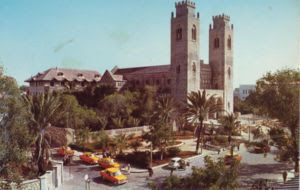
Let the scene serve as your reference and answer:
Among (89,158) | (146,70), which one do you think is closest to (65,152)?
(89,158)

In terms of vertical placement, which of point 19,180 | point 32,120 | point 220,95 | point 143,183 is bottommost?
point 143,183

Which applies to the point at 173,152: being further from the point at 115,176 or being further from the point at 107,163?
the point at 115,176

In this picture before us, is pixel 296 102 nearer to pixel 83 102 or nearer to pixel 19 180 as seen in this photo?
pixel 19 180

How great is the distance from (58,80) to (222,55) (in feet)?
75.8

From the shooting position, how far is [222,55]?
172 feet

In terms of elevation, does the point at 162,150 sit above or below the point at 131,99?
below

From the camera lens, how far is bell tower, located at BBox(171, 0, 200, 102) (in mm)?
43312

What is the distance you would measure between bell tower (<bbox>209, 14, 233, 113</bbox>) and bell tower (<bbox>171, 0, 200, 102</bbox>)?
25.3ft

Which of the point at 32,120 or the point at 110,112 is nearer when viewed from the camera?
the point at 32,120

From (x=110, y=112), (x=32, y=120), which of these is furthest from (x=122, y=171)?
(x=110, y=112)

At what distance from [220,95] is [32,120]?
3485cm

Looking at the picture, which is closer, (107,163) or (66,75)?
(107,163)

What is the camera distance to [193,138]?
34562 millimetres

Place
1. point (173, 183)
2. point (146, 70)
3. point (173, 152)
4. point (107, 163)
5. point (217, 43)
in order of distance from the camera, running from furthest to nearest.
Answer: point (146, 70), point (217, 43), point (173, 152), point (107, 163), point (173, 183)
